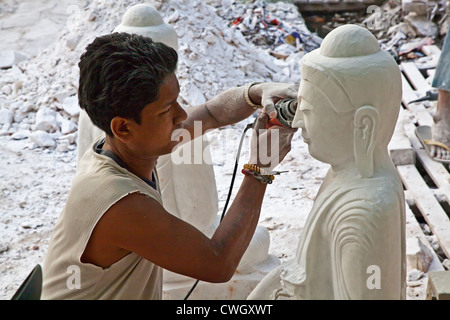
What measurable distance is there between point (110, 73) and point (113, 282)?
2.27 feet

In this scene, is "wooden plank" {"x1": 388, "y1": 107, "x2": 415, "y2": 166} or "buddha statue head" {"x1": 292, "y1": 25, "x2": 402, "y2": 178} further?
"wooden plank" {"x1": 388, "y1": 107, "x2": 415, "y2": 166}

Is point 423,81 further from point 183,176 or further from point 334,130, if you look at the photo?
point 334,130

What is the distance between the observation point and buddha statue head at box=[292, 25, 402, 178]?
2.05 m

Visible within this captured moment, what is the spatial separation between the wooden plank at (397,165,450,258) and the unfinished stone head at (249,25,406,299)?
76.0 inches

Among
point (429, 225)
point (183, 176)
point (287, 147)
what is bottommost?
point (429, 225)

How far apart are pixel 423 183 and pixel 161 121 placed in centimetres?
299

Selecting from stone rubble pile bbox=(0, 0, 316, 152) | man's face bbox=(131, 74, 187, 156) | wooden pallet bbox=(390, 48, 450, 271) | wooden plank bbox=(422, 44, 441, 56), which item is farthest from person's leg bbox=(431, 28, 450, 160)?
man's face bbox=(131, 74, 187, 156)

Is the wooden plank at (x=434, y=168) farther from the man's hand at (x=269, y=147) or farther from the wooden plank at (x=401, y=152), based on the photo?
the man's hand at (x=269, y=147)

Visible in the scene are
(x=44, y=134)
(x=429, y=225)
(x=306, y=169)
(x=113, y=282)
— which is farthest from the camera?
(x=44, y=134)

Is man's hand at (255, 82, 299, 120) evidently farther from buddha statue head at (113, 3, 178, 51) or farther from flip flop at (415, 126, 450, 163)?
flip flop at (415, 126, 450, 163)

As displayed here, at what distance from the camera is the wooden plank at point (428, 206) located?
402 centimetres

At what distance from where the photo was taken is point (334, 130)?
2143mm

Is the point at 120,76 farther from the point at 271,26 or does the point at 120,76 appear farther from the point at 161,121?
the point at 271,26

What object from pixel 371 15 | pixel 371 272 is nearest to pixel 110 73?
pixel 371 272
